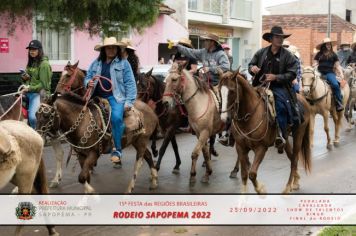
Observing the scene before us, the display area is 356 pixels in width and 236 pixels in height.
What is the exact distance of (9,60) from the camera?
1714 centimetres

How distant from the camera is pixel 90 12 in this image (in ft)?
45.2

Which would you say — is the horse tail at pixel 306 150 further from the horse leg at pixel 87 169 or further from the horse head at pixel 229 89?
the horse leg at pixel 87 169

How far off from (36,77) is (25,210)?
405 cm

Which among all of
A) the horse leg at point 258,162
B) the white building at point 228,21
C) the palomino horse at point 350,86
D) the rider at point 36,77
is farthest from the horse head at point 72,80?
the white building at point 228,21

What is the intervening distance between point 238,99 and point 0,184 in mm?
3666

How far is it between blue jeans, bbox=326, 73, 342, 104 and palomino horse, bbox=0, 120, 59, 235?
971 cm

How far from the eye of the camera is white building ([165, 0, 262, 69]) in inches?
1177

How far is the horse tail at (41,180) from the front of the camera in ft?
20.2

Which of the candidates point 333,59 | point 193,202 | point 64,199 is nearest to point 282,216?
point 193,202

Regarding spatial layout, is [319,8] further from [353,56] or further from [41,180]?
[41,180]

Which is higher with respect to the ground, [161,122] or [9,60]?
[9,60]

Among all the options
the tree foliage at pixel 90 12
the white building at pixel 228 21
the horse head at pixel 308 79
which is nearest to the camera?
the horse head at pixel 308 79

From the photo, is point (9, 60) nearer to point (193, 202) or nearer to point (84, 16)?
point (84, 16)

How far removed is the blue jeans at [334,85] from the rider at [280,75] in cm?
599
